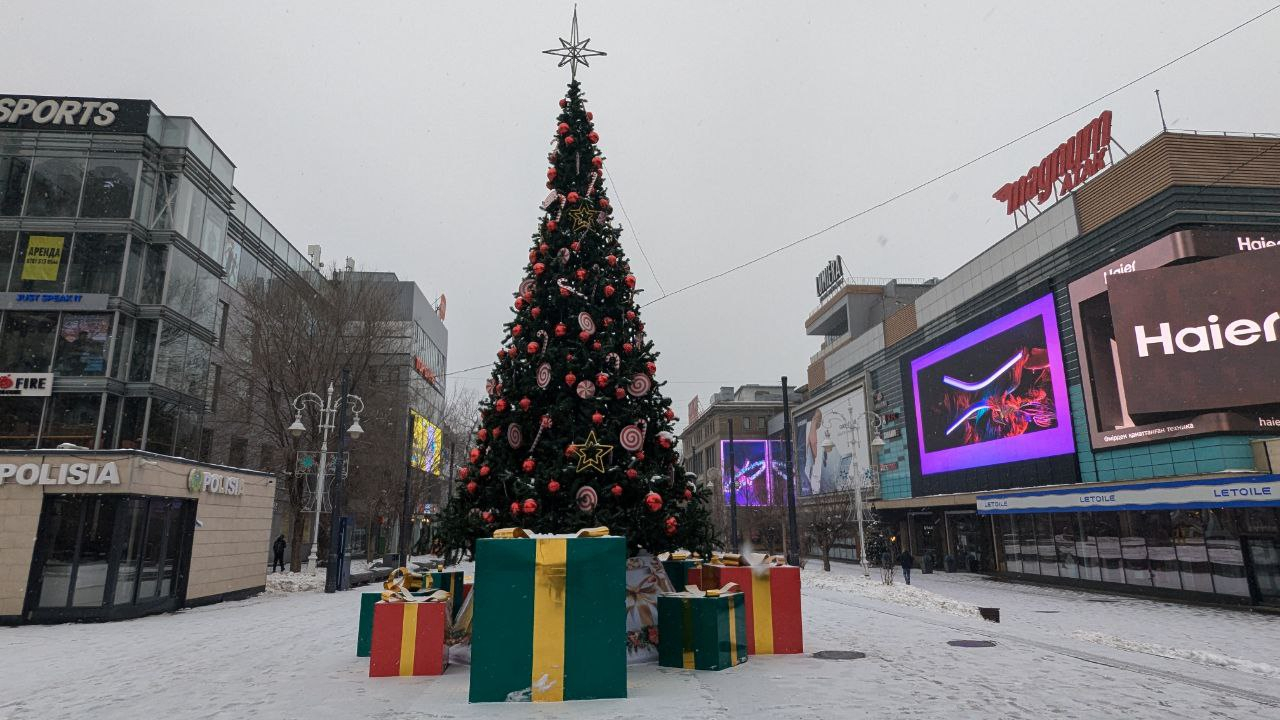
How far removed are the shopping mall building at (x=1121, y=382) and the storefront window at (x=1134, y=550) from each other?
0.05 meters

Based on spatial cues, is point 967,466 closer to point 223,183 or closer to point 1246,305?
point 1246,305

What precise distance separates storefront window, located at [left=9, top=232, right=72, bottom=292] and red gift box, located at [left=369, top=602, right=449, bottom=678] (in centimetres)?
2935

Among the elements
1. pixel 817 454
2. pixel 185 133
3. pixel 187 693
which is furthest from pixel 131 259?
pixel 817 454

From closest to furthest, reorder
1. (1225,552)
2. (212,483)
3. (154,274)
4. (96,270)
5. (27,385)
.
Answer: (212,483) → (1225,552) → (27,385) → (96,270) → (154,274)

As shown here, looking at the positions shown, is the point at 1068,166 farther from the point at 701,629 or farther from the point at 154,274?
the point at 154,274

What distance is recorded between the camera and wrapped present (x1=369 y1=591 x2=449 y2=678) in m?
8.12

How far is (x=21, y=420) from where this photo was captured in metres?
27.6

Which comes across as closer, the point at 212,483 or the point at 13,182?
the point at 212,483

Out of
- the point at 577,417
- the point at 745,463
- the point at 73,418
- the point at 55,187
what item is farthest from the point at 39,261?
the point at 745,463

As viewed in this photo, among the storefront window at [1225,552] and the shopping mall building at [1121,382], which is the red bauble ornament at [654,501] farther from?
the storefront window at [1225,552]

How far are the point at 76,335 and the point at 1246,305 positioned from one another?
4259cm

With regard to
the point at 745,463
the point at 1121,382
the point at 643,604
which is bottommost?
the point at 643,604

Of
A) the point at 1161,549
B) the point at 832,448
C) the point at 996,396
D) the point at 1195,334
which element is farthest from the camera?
the point at 832,448

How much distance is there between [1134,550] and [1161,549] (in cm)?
116
